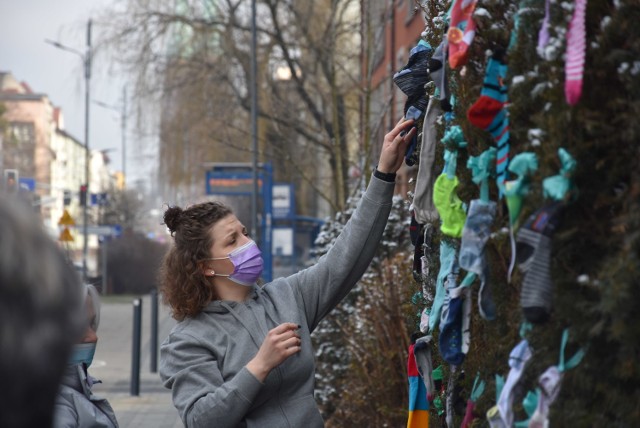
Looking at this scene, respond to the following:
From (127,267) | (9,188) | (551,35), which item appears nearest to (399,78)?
(551,35)

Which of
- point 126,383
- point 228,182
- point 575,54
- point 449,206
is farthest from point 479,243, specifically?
point 228,182

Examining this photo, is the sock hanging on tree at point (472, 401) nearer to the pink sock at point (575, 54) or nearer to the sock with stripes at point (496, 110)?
the sock with stripes at point (496, 110)

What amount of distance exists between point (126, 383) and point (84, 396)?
33.8 feet

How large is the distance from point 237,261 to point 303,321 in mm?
330

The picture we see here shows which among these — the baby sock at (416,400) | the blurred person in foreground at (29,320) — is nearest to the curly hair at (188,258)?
the baby sock at (416,400)

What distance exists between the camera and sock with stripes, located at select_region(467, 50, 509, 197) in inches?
97.6

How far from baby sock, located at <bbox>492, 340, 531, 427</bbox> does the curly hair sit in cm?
166

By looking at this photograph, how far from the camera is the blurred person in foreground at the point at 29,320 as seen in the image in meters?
1.40

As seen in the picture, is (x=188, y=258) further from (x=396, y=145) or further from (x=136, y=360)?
(x=136, y=360)

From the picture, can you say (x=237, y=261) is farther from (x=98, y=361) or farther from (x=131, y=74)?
(x=131, y=74)

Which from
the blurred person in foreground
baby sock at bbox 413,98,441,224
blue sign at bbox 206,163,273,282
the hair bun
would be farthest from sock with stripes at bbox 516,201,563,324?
blue sign at bbox 206,163,273,282

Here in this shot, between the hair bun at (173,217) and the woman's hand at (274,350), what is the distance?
2.27ft

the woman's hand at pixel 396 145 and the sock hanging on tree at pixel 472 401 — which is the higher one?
the woman's hand at pixel 396 145

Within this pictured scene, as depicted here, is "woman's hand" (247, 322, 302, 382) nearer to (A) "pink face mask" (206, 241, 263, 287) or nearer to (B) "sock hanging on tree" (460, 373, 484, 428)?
(A) "pink face mask" (206, 241, 263, 287)
